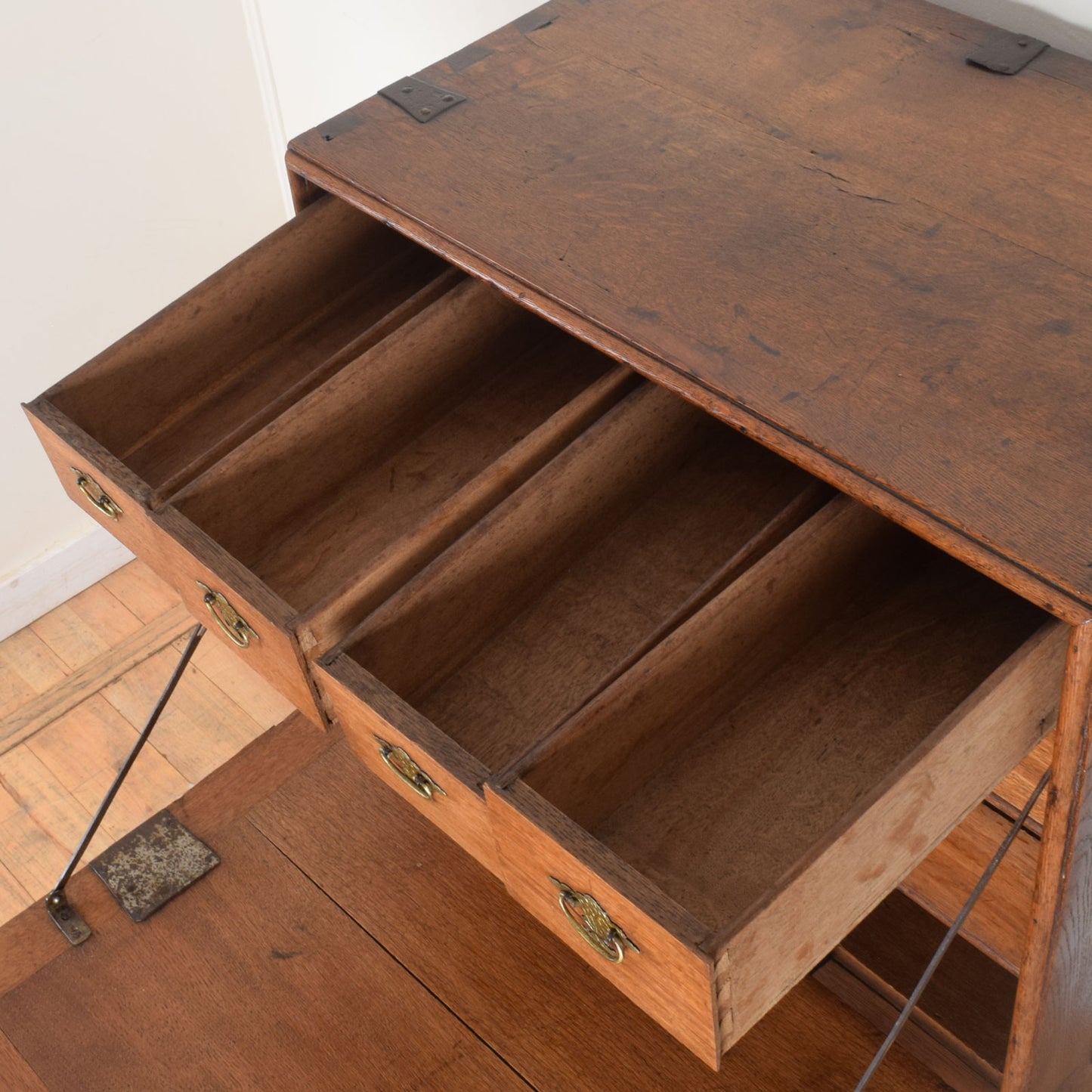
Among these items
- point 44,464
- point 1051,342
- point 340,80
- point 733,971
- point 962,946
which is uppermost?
point 1051,342

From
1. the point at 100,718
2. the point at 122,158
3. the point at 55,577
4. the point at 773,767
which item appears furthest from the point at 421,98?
the point at 55,577

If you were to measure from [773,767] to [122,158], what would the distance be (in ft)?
5.37

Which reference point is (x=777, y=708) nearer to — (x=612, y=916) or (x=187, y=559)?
(x=612, y=916)

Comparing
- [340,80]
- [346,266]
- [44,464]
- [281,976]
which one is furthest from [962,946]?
[44,464]

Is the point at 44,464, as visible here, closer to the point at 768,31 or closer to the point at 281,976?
the point at 281,976

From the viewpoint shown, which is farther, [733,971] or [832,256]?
[832,256]

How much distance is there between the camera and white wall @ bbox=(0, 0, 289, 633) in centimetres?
194

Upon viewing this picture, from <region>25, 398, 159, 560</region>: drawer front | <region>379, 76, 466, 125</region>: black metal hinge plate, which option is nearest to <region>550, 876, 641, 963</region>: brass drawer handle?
<region>25, 398, 159, 560</region>: drawer front

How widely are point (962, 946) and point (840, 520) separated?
58 centimetres

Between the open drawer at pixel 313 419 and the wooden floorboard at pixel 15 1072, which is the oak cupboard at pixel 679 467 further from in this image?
the wooden floorboard at pixel 15 1072

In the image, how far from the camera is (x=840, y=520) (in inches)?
33.5

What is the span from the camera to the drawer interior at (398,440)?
951 millimetres

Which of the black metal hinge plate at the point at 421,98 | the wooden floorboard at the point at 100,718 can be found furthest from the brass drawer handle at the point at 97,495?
the wooden floorboard at the point at 100,718

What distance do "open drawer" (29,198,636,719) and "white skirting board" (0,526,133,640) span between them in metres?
1.34
